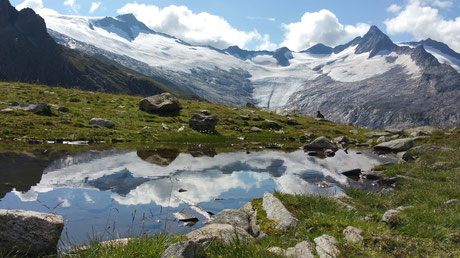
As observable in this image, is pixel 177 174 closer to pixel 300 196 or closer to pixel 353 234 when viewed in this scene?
pixel 300 196

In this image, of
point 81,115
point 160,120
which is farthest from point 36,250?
point 160,120

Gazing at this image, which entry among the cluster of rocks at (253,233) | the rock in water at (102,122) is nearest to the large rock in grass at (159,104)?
the rock in water at (102,122)

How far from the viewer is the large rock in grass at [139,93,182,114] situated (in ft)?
165

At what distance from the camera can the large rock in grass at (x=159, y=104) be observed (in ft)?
165

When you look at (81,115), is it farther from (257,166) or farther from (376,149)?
(376,149)

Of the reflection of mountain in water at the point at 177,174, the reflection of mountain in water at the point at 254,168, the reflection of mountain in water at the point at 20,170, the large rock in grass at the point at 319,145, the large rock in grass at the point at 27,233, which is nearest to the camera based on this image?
the large rock in grass at the point at 27,233

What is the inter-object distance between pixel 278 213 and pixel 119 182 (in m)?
10.9

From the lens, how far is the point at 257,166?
91.2 feet

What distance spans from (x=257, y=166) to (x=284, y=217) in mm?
16421

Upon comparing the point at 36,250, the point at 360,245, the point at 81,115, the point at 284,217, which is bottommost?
the point at 81,115

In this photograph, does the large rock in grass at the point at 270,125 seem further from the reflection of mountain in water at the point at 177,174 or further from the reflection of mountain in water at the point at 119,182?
the reflection of mountain in water at the point at 119,182

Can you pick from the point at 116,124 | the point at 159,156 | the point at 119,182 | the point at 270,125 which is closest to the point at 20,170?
the point at 119,182

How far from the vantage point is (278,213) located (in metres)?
11.9

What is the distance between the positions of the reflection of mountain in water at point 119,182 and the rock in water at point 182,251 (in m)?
10.8
